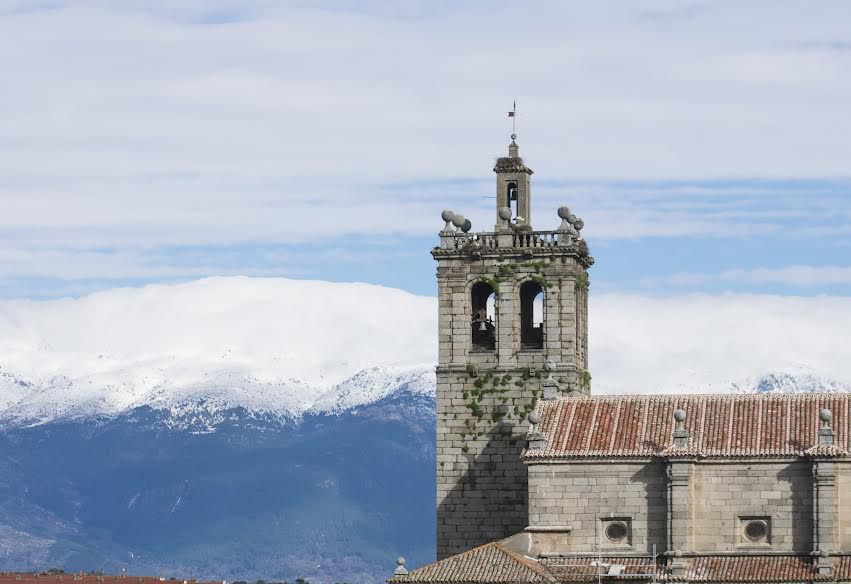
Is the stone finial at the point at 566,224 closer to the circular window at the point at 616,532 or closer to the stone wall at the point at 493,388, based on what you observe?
→ the stone wall at the point at 493,388

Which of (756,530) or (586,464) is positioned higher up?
(586,464)

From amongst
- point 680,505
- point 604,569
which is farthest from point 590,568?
point 680,505

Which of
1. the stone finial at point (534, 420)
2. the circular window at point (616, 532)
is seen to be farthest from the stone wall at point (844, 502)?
the stone finial at point (534, 420)

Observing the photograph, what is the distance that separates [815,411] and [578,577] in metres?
12.0

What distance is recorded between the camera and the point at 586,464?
308 feet

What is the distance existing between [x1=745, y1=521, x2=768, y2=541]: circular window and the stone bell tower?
36.8ft

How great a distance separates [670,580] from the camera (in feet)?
300

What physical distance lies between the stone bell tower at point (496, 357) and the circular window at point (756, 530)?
36.8ft

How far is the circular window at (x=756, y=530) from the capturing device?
92.3 meters

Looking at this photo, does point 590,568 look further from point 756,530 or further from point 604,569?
point 756,530

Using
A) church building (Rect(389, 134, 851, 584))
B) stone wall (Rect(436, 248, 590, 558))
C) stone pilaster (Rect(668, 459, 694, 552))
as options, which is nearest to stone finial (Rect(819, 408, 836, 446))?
church building (Rect(389, 134, 851, 584))

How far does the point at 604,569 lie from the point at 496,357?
42.9ft

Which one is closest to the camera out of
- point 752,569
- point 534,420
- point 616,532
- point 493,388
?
point 752,569

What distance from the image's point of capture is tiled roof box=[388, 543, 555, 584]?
89.4 meters
